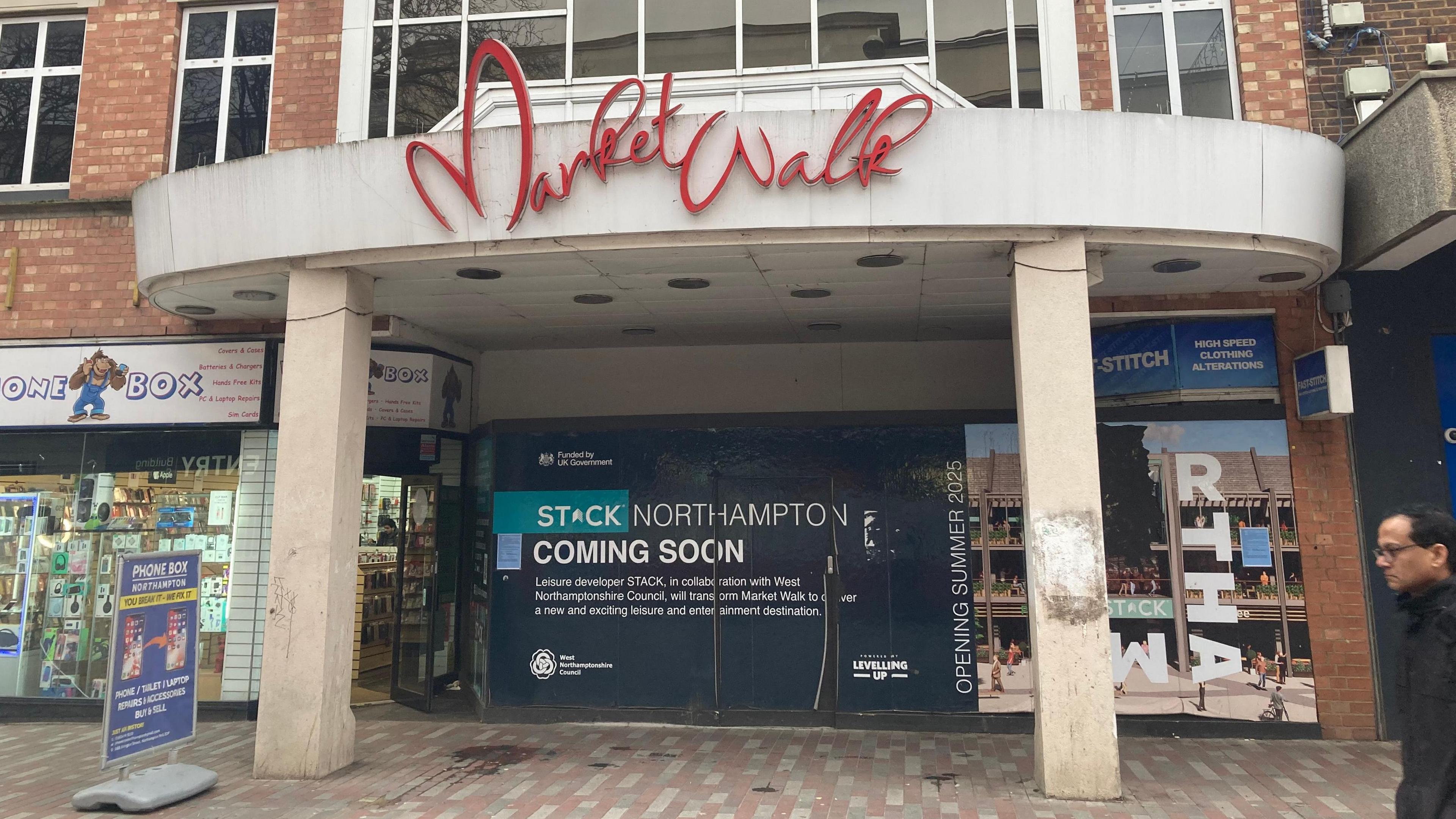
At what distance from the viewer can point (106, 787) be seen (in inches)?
217

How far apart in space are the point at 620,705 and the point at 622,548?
1.36 meters

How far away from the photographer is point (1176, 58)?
7.47m

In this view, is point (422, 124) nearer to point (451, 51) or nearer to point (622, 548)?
point (451, 51)

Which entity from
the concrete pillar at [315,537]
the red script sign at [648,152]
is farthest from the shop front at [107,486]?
the red script sign at [648,152]

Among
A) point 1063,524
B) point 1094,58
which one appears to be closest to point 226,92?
point 1094,58

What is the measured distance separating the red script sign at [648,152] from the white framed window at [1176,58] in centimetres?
296

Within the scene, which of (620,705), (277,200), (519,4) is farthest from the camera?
(620,705)

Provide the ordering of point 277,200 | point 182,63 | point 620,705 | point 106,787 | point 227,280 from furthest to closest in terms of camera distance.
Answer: point 182,63, point 620,705, point 227,280, point 277,200, point 106,787

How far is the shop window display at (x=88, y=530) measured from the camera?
8164 millimetres

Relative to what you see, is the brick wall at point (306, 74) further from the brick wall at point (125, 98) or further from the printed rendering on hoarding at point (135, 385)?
the printed rendering on hoarding at point (135, 385)

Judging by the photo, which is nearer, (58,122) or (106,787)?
(106,787)

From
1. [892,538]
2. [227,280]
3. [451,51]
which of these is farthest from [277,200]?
[892,538]

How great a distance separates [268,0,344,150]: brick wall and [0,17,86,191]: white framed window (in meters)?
2.29

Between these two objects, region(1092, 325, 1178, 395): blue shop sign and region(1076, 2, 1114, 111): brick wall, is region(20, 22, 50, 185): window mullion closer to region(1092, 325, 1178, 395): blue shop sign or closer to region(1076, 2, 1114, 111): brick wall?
region(1076, 2, 1114, 111): brick wall
